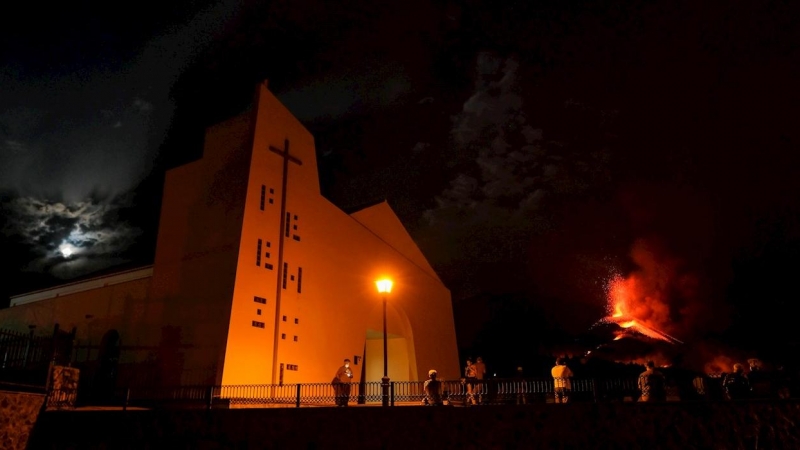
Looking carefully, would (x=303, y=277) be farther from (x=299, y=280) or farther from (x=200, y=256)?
(x=200, y=256)

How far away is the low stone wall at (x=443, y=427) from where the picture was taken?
11.2 metres

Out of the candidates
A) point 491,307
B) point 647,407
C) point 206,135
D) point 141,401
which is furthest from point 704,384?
point 491,307

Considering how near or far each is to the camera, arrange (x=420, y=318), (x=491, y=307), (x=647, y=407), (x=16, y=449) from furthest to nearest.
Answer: (x=491, y=307), (x=420, y=318), (x=16, y=449), (x=647, y=407)

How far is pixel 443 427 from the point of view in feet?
39.5

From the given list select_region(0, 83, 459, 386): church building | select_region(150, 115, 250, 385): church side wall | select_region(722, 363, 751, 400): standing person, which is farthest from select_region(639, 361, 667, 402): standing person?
select_region(150, 115, 250, 385): church side wall

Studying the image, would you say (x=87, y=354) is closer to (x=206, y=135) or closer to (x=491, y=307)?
(x=206, y=135)

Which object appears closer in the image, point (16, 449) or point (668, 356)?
point (16, 449)

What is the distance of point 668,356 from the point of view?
4391 cm

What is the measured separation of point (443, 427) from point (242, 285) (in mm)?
8607

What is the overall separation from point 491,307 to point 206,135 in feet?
140

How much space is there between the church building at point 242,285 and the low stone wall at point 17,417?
456 cm

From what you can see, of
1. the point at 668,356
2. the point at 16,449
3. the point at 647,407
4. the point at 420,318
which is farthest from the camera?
the point at 668,356

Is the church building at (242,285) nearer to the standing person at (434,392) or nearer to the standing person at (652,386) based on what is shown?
the standing person at (434,392)

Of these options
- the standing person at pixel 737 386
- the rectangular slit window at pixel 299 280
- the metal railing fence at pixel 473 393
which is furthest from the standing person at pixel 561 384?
the rectangular slit window at pixel 299 280
